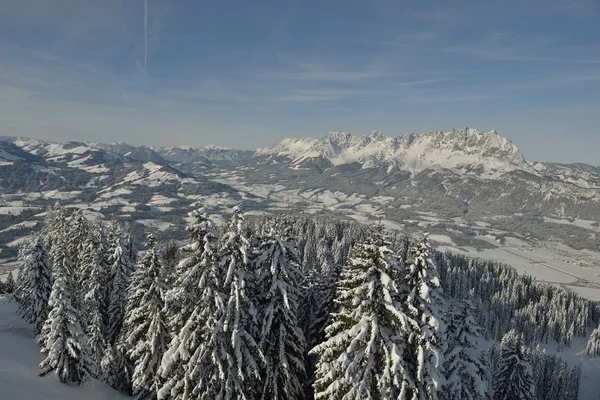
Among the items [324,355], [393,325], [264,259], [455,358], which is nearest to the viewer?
[393,325]

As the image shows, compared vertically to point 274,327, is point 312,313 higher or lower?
lower

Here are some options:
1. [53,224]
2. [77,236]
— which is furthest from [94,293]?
[53,224]

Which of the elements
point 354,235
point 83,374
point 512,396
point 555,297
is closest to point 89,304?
point 83,374

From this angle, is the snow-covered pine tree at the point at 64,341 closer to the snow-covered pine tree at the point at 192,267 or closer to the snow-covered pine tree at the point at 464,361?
the snow-covered pine tree at the point at 192,267

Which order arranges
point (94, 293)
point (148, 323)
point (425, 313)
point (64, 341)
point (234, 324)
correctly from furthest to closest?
point (94, 293), point (64, 341), point (148, 323), point (234, 324), point (425, 313)

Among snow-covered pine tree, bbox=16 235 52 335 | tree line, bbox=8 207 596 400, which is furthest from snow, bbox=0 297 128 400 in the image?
snow-covered pine tree, bbox=16 235 52 335

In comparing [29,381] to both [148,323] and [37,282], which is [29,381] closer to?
[148,323]

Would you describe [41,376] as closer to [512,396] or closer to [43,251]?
[43,251]
